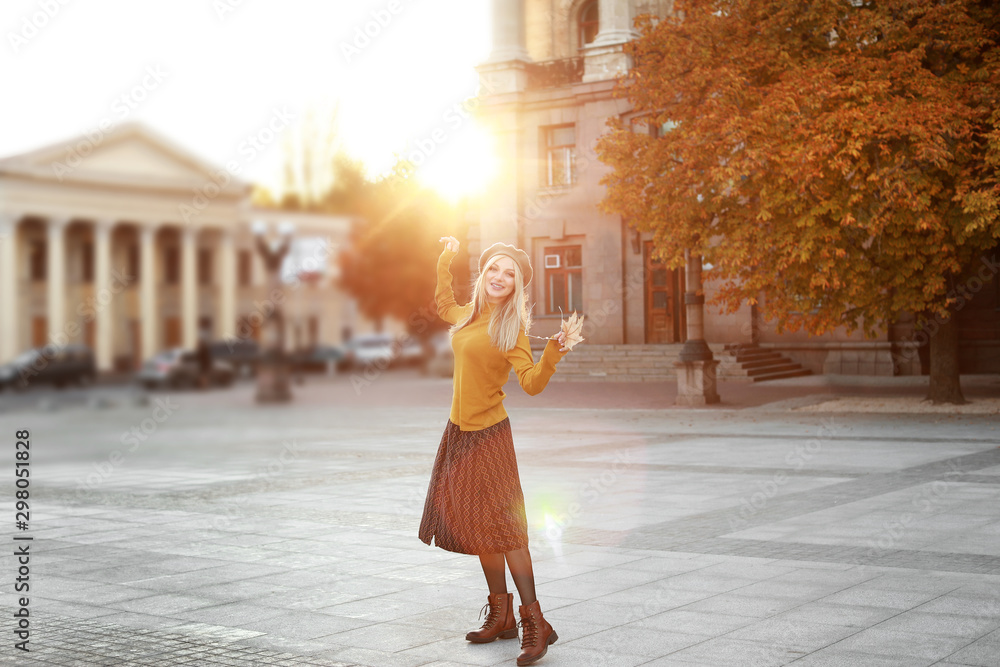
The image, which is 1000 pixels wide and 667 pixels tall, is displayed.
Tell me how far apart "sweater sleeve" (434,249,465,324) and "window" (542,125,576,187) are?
3462 centimetres

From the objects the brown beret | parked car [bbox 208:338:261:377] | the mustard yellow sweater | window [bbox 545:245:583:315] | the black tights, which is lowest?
the black tights

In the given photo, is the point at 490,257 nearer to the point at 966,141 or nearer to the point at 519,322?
the point at 519,322

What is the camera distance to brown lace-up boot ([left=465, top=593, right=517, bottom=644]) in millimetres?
5801

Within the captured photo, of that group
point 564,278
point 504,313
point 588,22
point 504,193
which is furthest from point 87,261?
point 588,22

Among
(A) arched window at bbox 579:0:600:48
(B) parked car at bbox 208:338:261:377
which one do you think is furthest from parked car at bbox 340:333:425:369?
(A) arched window at bbox 579:0:600:48

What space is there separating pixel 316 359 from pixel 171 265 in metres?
0.74

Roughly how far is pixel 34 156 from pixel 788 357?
33.8m

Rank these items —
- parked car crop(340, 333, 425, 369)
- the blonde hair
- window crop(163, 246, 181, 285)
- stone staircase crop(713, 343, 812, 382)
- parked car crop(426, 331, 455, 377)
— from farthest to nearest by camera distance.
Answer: stone staircase crop(713, 343, 812, 382), parked car crop(426, 331, 455, 377), the blonde hair, parked car crop(340, 333, 425, 369), window crop(163, 246, 181, 285)

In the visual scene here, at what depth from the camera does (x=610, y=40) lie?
38.9 meters

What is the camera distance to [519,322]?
5.65 metres

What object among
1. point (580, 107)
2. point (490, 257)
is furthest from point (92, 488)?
point (580, 107)

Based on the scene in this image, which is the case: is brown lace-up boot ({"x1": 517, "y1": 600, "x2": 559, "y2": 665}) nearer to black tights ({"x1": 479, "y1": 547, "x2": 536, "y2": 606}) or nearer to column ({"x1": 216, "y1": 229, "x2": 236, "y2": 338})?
black tights ({"x1": 479, "y1": 547, "x2": 536, "y2": 606})

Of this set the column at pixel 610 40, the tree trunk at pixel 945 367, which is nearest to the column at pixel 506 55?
the column at pixel 610 40

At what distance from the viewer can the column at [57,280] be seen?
10.7 ft
